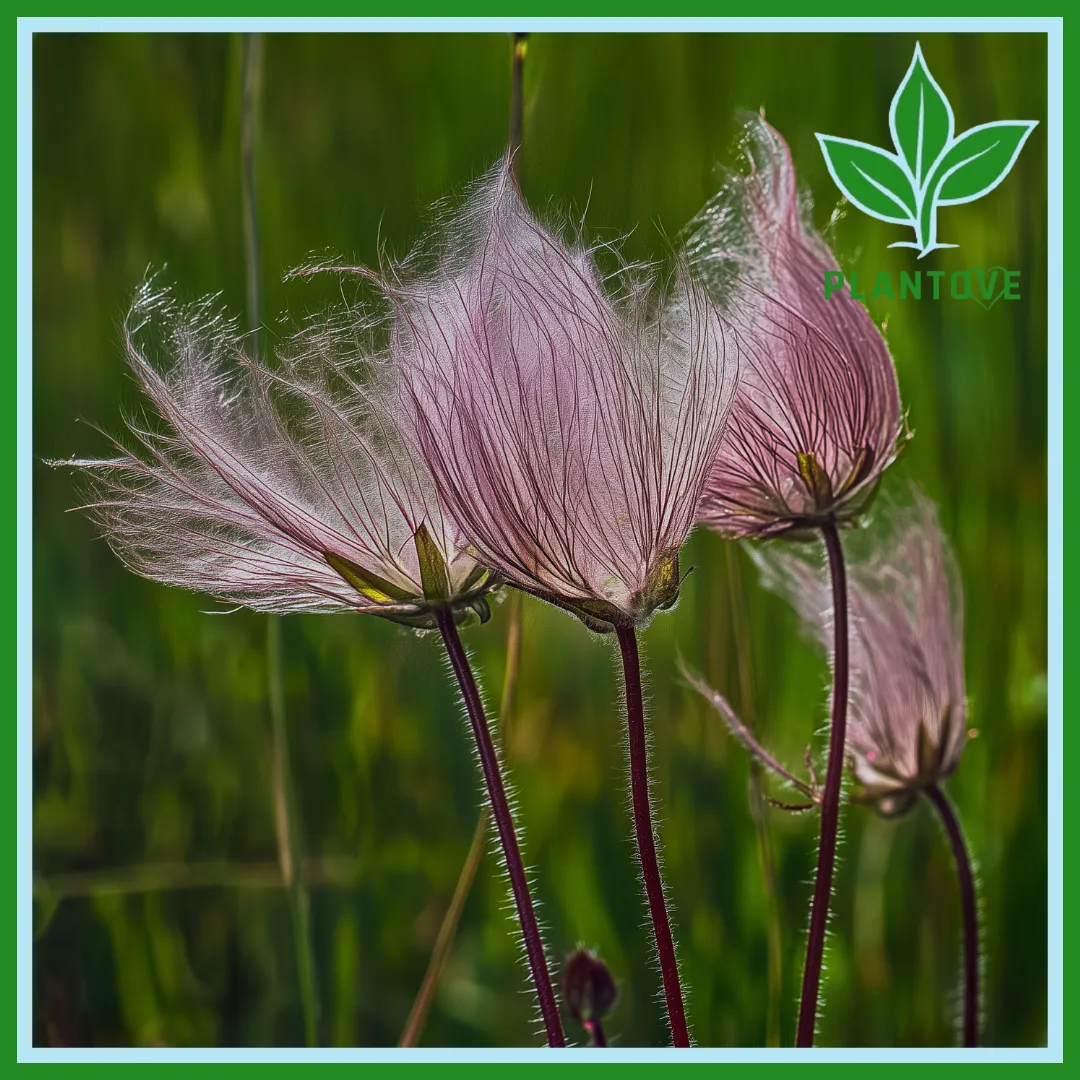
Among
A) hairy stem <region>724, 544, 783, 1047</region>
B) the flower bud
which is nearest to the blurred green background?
hairy stem <region>724, 544, 783, 1047</region>

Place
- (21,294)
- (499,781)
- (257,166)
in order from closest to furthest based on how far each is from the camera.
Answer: (499,781), (21,294), (257,166)

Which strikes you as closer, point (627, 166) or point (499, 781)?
point (499, 781)

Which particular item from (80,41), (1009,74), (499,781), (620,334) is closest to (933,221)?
(1009,74)

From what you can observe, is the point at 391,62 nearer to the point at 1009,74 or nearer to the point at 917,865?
the point at 1009,74

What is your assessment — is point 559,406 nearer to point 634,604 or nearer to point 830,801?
point 634,604

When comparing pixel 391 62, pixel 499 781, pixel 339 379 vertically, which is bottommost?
pixel 499 781

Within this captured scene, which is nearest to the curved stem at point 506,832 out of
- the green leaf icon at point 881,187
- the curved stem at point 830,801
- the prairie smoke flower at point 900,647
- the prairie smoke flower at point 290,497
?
the prairie smoke flower at point 290,497

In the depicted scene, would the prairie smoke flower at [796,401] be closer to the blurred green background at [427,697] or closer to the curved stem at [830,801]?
the curved stem at [830,801]
